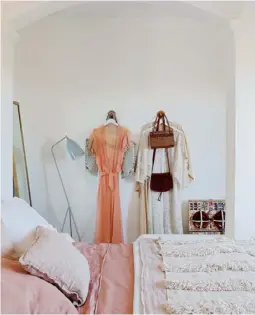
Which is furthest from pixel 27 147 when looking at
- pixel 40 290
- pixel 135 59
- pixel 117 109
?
pixel 40 290

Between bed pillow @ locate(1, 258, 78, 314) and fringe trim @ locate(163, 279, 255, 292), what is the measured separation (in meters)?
0.51

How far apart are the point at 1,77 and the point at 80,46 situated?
1.58m

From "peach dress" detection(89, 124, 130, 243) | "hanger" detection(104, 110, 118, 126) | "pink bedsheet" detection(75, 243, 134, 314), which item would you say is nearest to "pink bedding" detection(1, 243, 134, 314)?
"pink bedsheet" detection(75, 243, 134, 314)

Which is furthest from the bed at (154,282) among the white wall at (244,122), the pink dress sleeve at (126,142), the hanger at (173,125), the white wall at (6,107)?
the hanger at (173,125)

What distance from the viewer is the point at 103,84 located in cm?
423

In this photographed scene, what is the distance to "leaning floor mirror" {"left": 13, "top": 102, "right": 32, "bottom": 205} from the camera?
393cm

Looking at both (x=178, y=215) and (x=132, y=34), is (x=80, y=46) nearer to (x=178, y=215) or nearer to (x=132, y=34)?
(x=132, y=34)

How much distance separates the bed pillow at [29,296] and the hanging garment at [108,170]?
262cm

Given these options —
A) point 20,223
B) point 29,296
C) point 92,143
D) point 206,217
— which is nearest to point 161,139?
point 92,143

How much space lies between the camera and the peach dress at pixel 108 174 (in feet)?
13.5

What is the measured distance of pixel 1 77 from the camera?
2.79 metres

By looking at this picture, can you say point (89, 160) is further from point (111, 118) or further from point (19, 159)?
point (19, 159)

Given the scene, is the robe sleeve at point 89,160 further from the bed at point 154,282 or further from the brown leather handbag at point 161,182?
the bed at point 154,282

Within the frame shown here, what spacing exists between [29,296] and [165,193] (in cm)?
295
